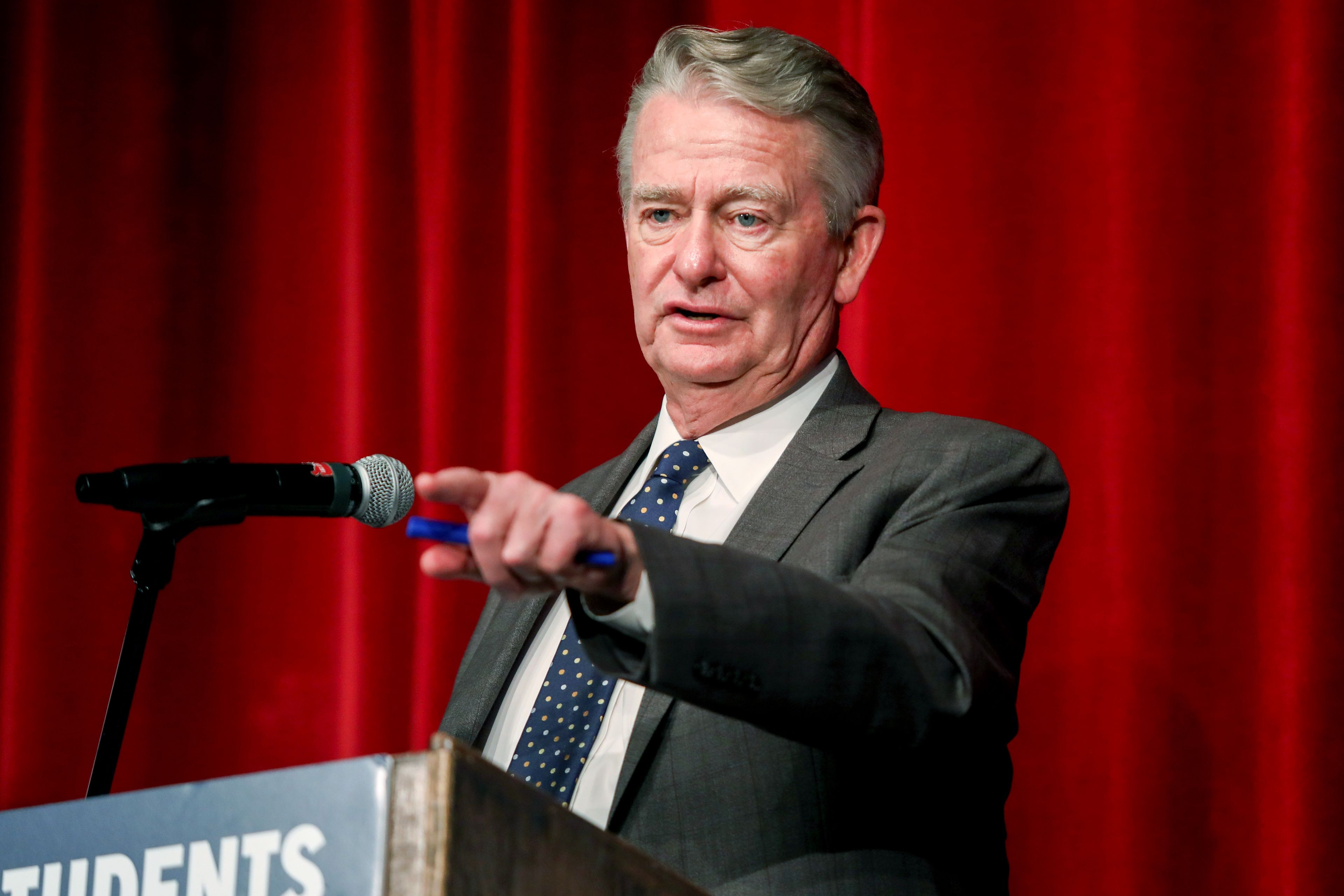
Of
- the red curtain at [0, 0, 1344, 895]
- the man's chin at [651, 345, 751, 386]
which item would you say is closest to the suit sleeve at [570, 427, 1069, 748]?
the man's chin at [651, 345, 751, 386]

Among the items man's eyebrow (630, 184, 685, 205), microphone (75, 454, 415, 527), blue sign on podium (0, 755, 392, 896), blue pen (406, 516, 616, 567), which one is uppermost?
man's eyebrow (630, 184, 685, 205)

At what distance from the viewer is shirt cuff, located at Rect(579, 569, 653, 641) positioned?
2.83 ft

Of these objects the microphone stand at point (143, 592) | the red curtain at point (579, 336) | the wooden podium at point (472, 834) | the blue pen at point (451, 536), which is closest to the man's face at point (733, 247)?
the red curtain at point (579, 336)

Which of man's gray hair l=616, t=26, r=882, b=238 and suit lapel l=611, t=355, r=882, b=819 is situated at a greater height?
man's gray hair l=616, t=26, r=882, b=238

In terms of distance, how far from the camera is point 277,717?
255 cm

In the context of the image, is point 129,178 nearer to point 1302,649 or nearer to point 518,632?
point 518,632

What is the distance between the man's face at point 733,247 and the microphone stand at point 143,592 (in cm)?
72

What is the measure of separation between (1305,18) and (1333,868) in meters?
1.23

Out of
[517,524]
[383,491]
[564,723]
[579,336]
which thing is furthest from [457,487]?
[579,336]

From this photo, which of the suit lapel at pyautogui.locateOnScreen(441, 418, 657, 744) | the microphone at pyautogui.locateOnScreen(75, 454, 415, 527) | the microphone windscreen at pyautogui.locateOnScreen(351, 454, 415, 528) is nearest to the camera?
the microphone at pyautogui.locateOnScreen(75, 454, 415, 527)

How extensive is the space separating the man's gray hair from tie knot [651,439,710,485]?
1.21ft

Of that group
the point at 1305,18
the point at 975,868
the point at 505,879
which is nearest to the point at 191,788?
the point at 505,879

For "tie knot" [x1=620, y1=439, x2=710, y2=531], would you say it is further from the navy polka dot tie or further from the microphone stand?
the microphone stand

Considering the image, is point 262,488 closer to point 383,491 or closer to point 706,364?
point 383,491
